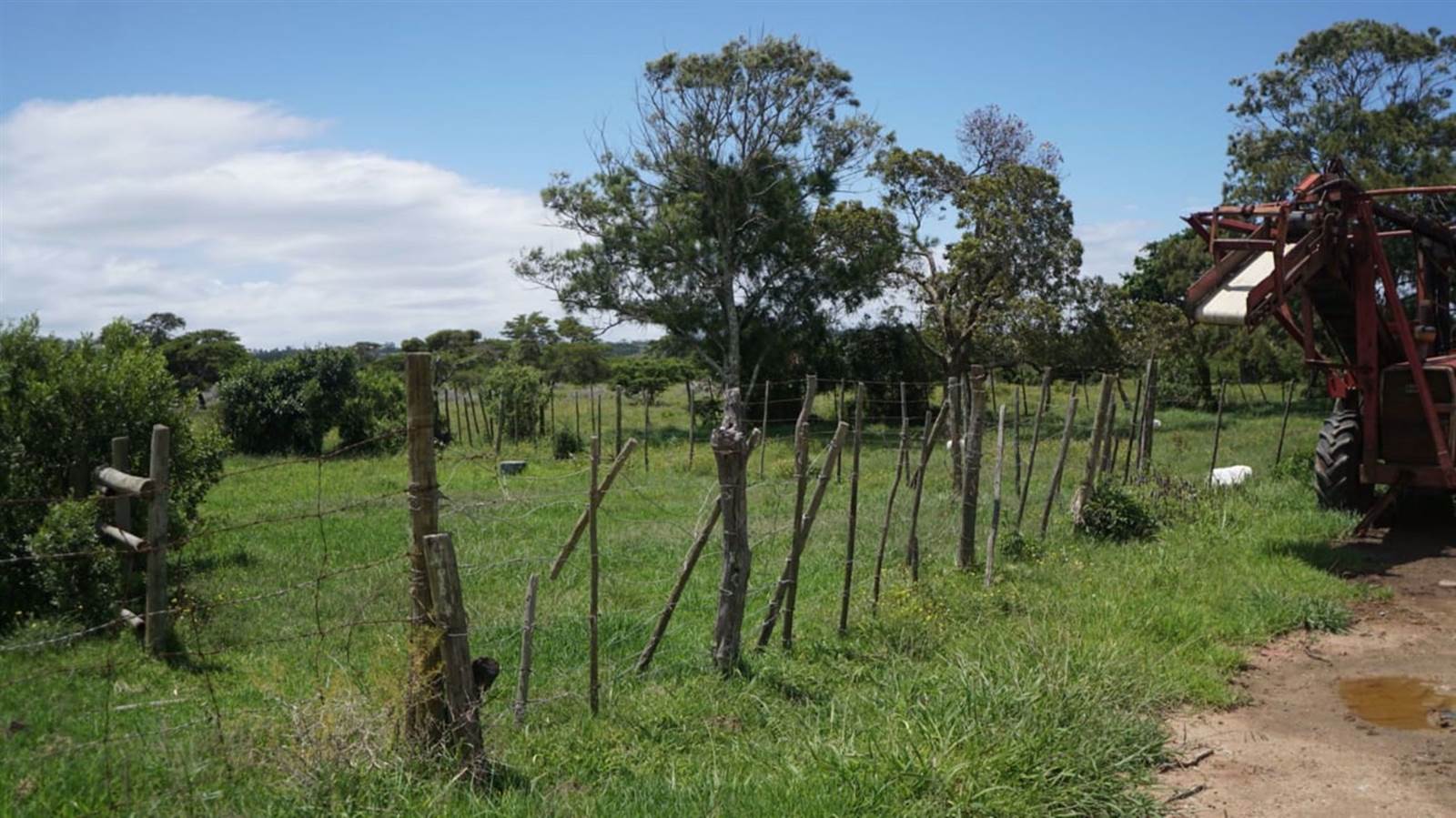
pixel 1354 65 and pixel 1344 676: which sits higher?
pixel 1354 65

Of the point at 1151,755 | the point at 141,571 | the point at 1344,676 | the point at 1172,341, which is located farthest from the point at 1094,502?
the point at 1172,341

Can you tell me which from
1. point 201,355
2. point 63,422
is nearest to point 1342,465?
point 63,422

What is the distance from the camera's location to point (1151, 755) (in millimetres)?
5609

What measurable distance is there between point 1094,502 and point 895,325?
2266 cm

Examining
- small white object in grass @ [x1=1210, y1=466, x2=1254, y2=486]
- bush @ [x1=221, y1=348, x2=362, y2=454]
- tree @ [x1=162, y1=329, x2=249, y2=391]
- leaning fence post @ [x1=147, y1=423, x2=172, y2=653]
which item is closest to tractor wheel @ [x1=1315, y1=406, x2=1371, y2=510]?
small white object in grass @ [x1=1210, y1=466, x2=1254, y2=486]

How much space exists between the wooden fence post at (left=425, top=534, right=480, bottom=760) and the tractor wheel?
390 inches

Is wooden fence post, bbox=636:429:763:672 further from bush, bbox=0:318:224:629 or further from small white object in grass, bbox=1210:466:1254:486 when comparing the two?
small white object in grass, bbox=1210:466:1254:486

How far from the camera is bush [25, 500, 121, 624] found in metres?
8.21

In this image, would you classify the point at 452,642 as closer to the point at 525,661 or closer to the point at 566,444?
the point at 525,661

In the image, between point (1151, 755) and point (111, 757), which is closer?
point (111, 757)

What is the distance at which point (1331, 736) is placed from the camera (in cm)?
614

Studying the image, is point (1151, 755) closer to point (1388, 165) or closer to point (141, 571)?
point (141, 571)

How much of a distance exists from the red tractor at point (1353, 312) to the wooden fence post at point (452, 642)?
316 inches

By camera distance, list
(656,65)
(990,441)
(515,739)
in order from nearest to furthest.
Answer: (515,739)
(990,441)
(656,65)
